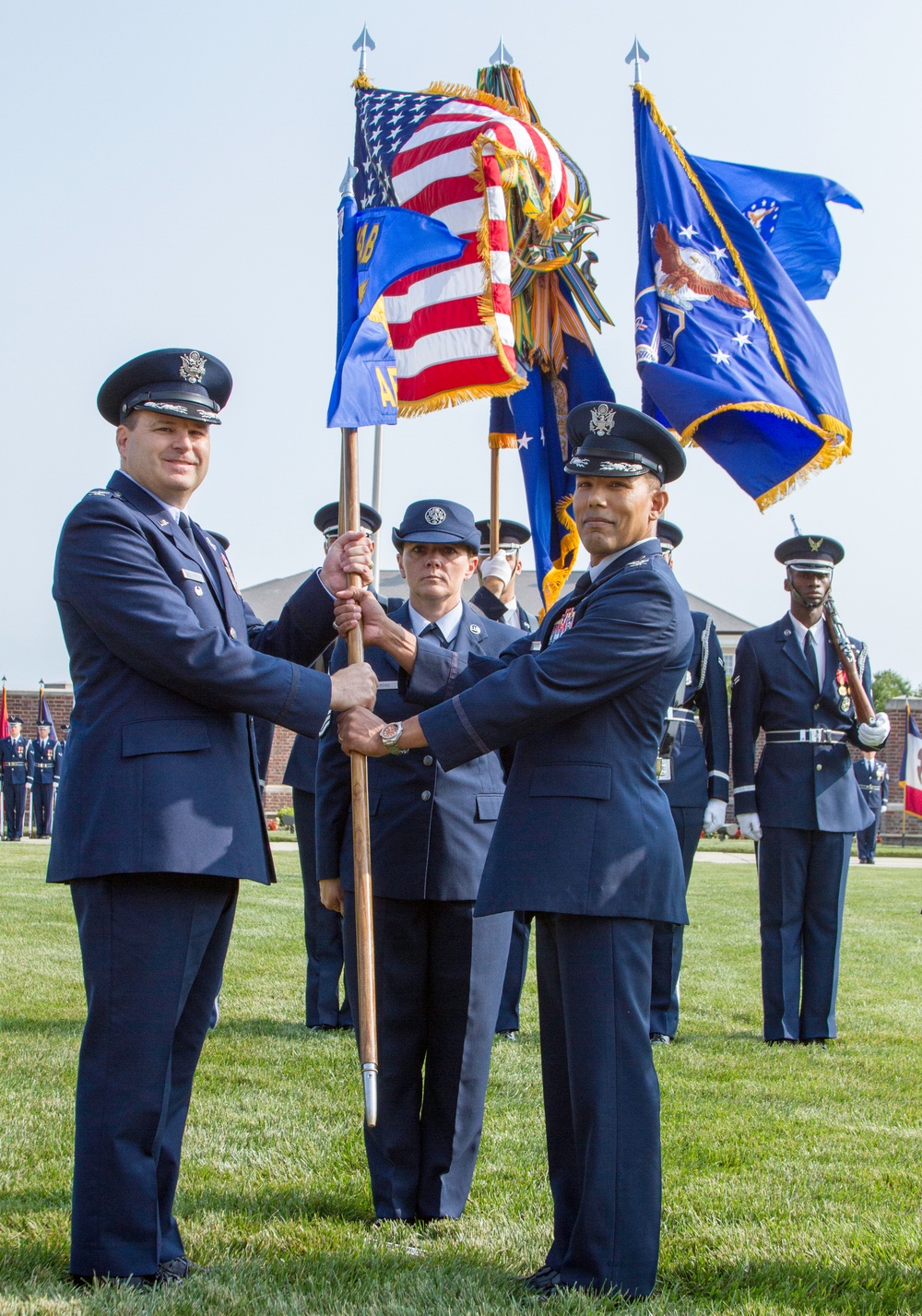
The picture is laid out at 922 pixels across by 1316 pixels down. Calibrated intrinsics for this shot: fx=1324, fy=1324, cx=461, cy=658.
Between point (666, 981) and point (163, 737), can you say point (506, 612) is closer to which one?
point (666, 981)

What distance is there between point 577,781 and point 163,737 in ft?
3.76

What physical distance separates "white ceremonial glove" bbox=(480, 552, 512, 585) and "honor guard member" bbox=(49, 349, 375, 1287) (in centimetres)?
317

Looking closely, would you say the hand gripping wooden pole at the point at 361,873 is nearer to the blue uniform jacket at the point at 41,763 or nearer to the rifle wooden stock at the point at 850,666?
the rifle wooden stock at the point at 850,666

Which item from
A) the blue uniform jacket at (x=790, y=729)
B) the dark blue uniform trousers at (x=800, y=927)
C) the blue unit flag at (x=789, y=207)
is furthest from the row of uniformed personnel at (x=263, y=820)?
the blue unit flag at (x=789, y=207)

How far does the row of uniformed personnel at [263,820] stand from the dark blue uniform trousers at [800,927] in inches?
131

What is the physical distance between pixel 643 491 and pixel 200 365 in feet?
4.47

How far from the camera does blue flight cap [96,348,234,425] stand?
3.80 m

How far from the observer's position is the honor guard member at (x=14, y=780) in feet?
85.7

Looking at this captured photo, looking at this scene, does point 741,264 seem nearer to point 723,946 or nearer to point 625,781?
point 625,781

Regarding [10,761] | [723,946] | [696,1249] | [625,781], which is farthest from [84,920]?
[10,761]

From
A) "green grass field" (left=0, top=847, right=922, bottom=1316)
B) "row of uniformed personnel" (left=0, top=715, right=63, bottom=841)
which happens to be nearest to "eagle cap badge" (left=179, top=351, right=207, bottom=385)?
"green grass field" (left=0, top=847, right=922, bottom=1316)

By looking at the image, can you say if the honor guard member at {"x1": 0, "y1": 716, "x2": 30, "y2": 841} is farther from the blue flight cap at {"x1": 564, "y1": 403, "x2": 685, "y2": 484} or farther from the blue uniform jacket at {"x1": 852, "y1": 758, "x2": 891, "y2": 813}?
the blue flight cap at {"x1": 564, "y1": 403, "x2": 685, "y2": 484}

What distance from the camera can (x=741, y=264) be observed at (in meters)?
7.74

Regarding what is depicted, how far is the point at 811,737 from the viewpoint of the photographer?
24.3 ft
